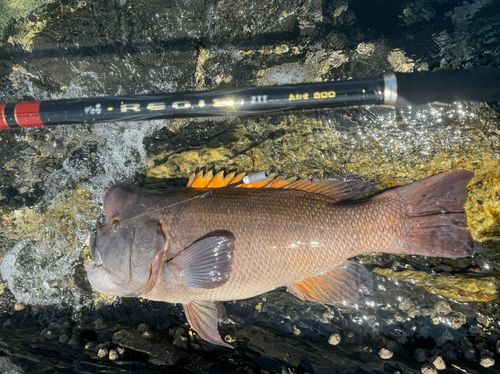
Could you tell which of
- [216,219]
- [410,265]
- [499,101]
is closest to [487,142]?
[499,101]

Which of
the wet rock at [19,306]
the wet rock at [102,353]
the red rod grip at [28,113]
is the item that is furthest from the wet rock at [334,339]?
the wet rock at [19,306]

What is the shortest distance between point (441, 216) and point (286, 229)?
3.84 feet

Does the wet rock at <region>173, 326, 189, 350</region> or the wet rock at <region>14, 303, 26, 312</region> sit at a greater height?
the wet rock at <region>14, 303, 26, 312</region>

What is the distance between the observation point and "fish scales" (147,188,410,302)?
241cm

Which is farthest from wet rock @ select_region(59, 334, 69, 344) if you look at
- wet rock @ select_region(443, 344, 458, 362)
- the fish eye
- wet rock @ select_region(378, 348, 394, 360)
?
wet rock @ select_region(443, 344, 458, 362)

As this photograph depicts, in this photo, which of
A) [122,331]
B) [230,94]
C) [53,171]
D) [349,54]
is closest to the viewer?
[230,94]

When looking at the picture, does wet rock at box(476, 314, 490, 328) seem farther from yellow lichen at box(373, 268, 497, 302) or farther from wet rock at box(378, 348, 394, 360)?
wet rock at box(378, 348, 394, 360)

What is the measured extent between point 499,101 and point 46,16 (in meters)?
4.19

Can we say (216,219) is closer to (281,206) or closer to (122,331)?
(281,206)

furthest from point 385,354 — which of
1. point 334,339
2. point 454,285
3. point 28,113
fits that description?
point 28,113

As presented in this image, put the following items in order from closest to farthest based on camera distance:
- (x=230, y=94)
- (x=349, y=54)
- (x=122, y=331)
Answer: (x=230, y=94) → (x=349, y=54) → (x=122, y=331)

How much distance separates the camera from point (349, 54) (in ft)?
8.82

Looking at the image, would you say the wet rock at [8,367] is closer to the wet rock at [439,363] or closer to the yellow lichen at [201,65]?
the yellow lichen at [201,65]

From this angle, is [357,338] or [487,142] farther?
[357,338]
